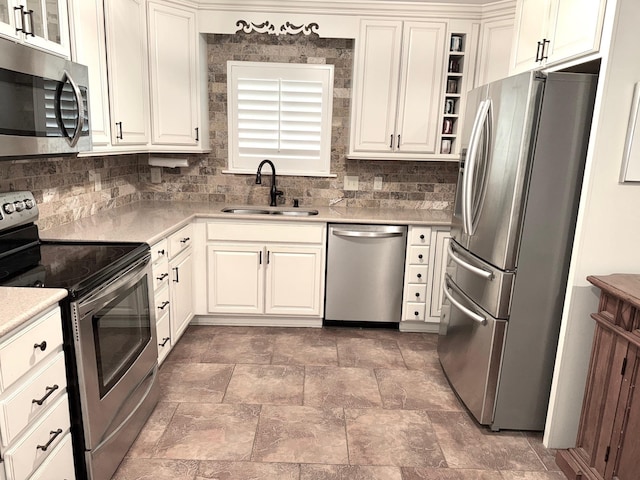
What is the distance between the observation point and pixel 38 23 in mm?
1879

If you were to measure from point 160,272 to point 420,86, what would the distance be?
230cm

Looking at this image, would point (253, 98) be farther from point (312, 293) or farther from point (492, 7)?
point (492, 7)

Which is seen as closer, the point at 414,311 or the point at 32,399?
the point at 32,399

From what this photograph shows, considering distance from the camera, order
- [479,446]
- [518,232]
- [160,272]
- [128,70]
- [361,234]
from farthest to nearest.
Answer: [361,234], [128,70], [160,272], [479,446], [518,232]

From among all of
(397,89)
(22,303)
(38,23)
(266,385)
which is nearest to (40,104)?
(38,23)

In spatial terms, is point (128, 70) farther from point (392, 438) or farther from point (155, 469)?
point (392, 438)

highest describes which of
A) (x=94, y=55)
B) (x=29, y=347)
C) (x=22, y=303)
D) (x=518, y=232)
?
(x=94, y=55)

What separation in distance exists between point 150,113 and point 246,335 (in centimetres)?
176

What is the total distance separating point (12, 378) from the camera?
1.30 meters

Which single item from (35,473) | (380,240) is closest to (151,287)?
(35,473)

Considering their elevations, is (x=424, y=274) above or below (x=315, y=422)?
above

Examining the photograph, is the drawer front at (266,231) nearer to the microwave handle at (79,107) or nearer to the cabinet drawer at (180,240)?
the cabinet drawer at (180,240)

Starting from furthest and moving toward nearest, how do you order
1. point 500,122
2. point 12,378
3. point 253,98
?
point 253,98, point 500,122, point 12,378

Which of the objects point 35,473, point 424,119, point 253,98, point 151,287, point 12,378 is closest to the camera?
point 12,378
